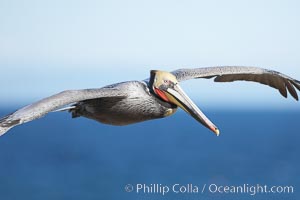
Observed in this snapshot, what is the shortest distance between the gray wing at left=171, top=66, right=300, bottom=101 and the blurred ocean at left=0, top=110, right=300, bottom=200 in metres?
23.9

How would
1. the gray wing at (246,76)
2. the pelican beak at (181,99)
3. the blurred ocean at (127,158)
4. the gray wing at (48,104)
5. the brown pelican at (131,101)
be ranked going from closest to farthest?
the gray wing at (48,104)
the brown pelican at (131,101)
the pelican beak at (181,99)
the gray wing at (246,76)
the blurred ocean at (127,158)

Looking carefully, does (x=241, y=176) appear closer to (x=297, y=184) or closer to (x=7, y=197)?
(x=297, y=184)

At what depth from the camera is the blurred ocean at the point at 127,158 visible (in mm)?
42344

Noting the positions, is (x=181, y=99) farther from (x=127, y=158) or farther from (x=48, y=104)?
(x=127, y=158)

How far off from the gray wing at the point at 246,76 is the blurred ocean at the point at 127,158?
2388 centimetres

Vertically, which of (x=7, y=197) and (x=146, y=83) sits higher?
(x=146, y=83)

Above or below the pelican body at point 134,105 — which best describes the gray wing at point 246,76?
above

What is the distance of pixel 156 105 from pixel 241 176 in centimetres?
3757

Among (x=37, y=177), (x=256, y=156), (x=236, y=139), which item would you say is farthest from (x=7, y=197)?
(x=236, y=139)

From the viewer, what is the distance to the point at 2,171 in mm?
46750

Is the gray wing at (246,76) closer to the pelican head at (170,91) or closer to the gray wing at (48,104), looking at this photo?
the pelican head at (170,91)

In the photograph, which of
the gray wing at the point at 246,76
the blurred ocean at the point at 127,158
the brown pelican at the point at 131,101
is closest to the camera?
the brown pelican at the point at 131,101

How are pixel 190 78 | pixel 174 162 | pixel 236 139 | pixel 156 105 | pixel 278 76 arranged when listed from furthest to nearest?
1. pixel 236 139
2. pixel 174 162
3. pixel 278 76
4. pixel 190 78
5. pixel 156 105

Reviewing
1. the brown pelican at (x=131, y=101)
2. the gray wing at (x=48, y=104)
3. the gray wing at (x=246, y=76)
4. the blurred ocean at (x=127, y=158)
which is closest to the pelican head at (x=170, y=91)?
the brown pelican at (x=131, y=101)
